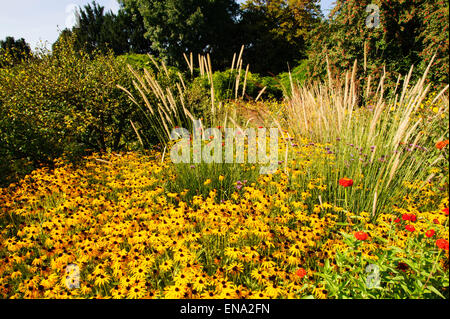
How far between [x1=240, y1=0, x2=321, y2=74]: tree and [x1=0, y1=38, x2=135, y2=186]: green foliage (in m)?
15.3

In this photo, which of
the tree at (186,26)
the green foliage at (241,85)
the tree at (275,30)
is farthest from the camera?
the tree at (186,26)

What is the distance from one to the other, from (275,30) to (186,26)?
237 inches

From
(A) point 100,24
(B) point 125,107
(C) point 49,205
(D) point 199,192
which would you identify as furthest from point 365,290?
(A) point 100,24

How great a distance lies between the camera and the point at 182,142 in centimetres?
379

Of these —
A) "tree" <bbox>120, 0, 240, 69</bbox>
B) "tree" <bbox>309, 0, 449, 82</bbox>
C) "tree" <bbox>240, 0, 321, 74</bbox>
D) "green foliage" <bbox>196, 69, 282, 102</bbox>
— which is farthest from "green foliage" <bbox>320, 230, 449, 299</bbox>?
"tree" <bbox>120, 0, 240, 69</bbox>

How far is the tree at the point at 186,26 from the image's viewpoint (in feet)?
61.2

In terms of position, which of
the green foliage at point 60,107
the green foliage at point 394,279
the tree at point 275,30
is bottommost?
the green foliage at point 394,279

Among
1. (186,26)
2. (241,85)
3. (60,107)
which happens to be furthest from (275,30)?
(60,107)

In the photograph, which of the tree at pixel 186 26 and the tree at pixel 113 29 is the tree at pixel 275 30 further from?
the tree at pixel 113 29

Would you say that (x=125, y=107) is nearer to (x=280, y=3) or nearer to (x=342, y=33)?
(x=342, y=33)

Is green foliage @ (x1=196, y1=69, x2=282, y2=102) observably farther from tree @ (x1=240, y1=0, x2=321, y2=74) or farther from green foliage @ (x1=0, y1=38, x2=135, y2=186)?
tree @ (x1=240, y1=0, x2=321, y2=74)

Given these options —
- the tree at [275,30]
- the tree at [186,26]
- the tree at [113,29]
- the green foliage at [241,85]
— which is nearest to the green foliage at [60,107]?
the green foliage at [241,85]

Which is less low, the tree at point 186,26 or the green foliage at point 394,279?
the tree at point 186,26

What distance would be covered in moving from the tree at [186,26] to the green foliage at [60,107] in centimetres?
1459
